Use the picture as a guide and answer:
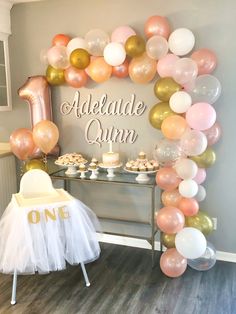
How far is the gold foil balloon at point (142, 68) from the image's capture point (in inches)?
105

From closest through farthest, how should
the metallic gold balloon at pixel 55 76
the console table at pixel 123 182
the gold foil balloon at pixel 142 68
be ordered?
the gold foil balloon at pixel 142 68 → the console table at pixel 123 182 → the metallic gold balloon at pixel 55 76

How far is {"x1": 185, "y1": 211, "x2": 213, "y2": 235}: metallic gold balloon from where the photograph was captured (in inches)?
104

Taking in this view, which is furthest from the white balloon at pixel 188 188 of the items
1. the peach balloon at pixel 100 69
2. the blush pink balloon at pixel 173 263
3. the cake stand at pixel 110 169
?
the peach balloon at pixel 100 69

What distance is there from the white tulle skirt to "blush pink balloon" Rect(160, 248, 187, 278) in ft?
1.92

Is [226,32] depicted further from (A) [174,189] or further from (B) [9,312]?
(B) [9,312]

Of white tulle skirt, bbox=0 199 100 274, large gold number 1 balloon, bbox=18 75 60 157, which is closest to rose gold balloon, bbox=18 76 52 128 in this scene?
large gold number 1 balloon, bbox=18 75 60 157

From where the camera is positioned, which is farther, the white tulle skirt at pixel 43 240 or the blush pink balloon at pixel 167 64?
the blush pink balloon at pixel 167 64

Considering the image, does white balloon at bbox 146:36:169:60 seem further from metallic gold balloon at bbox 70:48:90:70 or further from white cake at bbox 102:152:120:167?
white cake at bbox 102:152:120:167

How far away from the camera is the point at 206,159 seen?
2631 millimetres

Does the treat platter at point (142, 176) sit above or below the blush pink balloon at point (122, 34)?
below

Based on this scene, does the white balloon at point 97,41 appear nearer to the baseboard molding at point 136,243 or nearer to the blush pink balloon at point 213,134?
the blush pink balloon at point 213,134

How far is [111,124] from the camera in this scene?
3.18m

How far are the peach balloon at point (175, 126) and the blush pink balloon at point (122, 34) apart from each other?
2.68ft

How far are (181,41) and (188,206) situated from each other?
1318 millimetres
